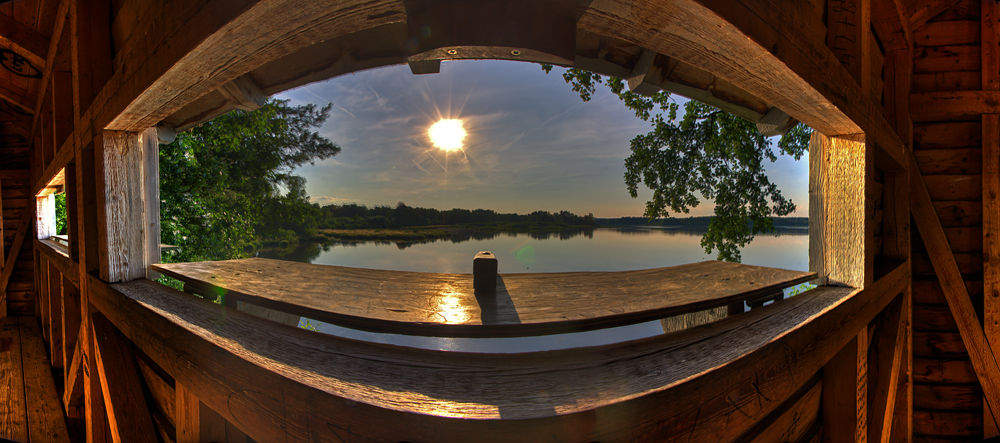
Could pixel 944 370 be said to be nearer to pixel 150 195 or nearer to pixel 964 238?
pixel 964 238

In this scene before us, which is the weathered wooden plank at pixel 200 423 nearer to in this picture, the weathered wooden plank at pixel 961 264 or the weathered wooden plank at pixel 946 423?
the weathered wooden plank at pixel 961 264

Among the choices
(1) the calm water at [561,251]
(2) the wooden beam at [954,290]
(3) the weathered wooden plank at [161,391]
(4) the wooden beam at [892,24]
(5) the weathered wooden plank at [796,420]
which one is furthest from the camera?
(1) the calm water at [561,251]

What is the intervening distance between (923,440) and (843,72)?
137 inches

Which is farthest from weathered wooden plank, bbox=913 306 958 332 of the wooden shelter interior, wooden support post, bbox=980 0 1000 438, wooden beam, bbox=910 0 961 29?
wooden beam, bbox=910 0 961 29

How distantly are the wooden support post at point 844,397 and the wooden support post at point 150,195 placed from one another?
383cm

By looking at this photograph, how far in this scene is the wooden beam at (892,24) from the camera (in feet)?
7.03

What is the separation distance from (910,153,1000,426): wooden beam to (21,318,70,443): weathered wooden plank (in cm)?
769

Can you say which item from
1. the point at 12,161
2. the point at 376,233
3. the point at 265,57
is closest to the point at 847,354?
the point at 265,57

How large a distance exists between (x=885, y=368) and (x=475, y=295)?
2858mm

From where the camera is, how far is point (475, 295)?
3.79ft

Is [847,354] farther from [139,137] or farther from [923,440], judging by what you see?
[139,137]

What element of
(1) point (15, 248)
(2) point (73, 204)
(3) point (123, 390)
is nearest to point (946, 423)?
(3) point (123, 390)

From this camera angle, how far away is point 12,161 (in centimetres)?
519

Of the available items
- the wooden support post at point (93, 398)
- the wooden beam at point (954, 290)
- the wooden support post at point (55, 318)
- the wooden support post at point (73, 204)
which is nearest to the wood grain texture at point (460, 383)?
the wooden support post at point (93, 398)
